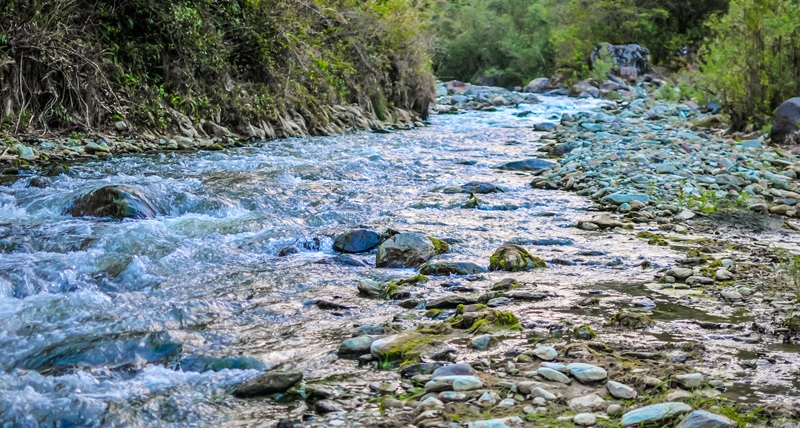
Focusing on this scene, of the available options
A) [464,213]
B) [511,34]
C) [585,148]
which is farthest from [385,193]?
[511,34]

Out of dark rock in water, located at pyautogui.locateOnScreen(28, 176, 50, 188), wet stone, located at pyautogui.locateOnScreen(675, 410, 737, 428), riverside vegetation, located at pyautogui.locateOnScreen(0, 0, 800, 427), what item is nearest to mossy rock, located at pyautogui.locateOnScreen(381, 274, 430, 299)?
riverside vegetation, located at pyautogui.locateOnScreen(0, 0, 800, 427)

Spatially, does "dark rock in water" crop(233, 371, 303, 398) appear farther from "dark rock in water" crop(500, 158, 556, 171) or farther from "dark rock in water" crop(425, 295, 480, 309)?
"dark rock in water" crop(500, 158, 556, 171)

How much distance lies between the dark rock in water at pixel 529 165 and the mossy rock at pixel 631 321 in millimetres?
5936

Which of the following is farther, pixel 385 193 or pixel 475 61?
pixel 475 61

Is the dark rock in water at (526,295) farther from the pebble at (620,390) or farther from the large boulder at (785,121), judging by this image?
the large boulder at (785,121)

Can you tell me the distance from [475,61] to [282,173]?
85.6ft

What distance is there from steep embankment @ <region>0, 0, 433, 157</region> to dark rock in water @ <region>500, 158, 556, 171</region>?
4.14m

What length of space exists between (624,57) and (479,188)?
21464 mm

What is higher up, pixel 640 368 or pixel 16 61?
pixel 16 61

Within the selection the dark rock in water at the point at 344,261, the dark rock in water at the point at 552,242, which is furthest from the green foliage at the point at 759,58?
the dark rock in water at the point at 344,261

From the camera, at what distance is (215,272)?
479 cm

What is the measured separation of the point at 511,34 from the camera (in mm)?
32625

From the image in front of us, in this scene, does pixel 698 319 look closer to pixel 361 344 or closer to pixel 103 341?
pixel 361 344

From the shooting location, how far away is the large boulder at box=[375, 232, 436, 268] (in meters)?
5.09
